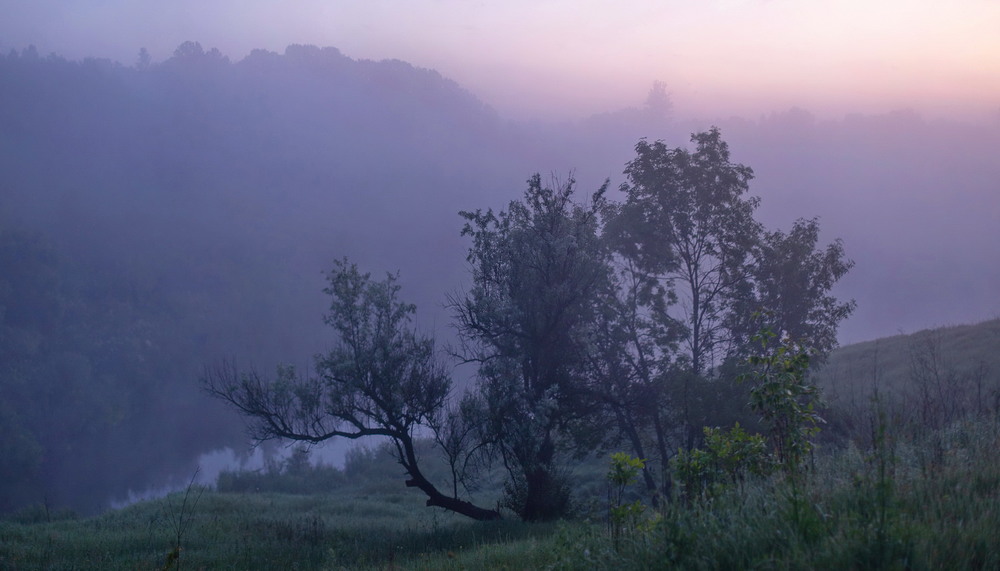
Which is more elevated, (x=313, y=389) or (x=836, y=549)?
(x=313, y=389)

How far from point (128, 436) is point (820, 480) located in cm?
5025

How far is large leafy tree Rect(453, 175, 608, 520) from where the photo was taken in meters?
16.5

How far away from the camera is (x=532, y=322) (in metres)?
17.2

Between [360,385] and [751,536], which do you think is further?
[360,385]

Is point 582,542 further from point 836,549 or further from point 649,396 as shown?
point 649,396

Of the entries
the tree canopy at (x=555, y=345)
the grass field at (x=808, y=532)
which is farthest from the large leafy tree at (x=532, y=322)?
the grass field at (x=808, y=532)

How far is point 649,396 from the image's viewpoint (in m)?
18.9

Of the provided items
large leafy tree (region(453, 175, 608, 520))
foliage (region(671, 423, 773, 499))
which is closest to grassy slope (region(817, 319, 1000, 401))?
large leafy tree (region(453, 175, 608, 520))

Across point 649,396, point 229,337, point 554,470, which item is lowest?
point 554,470

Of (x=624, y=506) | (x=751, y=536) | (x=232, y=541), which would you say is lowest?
(x=232, y=541)


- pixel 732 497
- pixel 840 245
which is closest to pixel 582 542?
pixel 732 497

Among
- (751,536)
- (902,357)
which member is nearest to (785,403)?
(751,536)

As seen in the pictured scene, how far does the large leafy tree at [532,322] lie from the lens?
1652 cm

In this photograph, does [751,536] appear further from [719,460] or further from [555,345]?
[555,345]
